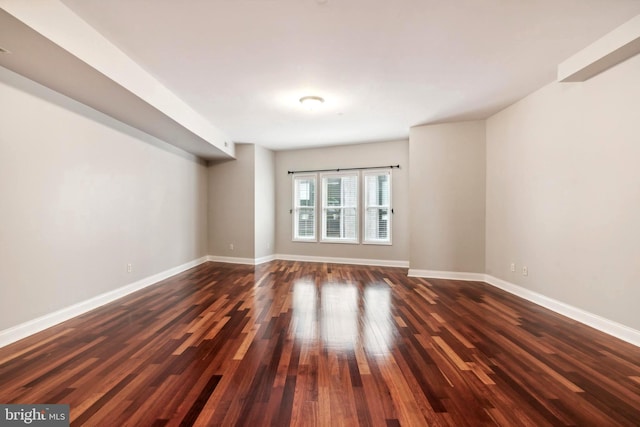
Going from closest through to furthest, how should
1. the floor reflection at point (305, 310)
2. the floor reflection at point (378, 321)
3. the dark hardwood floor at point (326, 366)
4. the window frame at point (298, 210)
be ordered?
the dark hardwood floor at point (326, 366) → the floor reflection at point (378, 321) → the floor reflection at point (305, 310) → the window frame at point (298, 210)

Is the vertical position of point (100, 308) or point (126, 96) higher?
point (126, 96)

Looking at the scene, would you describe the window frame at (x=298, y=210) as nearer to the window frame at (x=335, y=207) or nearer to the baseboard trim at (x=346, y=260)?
the window frame at (x=335, y=207)

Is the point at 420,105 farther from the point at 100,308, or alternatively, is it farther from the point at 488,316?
the point at 100,308

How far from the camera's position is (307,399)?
168 cm

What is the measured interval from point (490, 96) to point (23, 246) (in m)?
5.64

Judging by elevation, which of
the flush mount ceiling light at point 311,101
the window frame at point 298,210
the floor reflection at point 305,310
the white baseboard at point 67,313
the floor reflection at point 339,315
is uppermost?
the flush mount ceiling light at point 311,101

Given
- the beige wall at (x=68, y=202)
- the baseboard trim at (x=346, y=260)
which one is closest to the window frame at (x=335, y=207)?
the baseboard trim at (x=346, y=260)

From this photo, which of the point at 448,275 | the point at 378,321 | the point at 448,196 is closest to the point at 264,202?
the point at 448,196

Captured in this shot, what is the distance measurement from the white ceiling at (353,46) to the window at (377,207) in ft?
7.09

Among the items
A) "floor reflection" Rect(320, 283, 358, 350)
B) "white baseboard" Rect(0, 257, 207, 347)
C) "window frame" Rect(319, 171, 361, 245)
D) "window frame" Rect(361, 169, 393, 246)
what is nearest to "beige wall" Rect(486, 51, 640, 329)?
"window frame" Rect(361, 169, 393, 246)

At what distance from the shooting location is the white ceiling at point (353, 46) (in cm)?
212

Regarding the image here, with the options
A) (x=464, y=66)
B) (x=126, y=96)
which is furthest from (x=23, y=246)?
(x=464, y=66)

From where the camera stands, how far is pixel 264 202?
6.53m

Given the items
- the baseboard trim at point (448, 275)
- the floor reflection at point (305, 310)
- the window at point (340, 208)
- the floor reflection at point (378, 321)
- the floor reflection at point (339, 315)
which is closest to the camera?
the floor reflection at point (378, 321)
